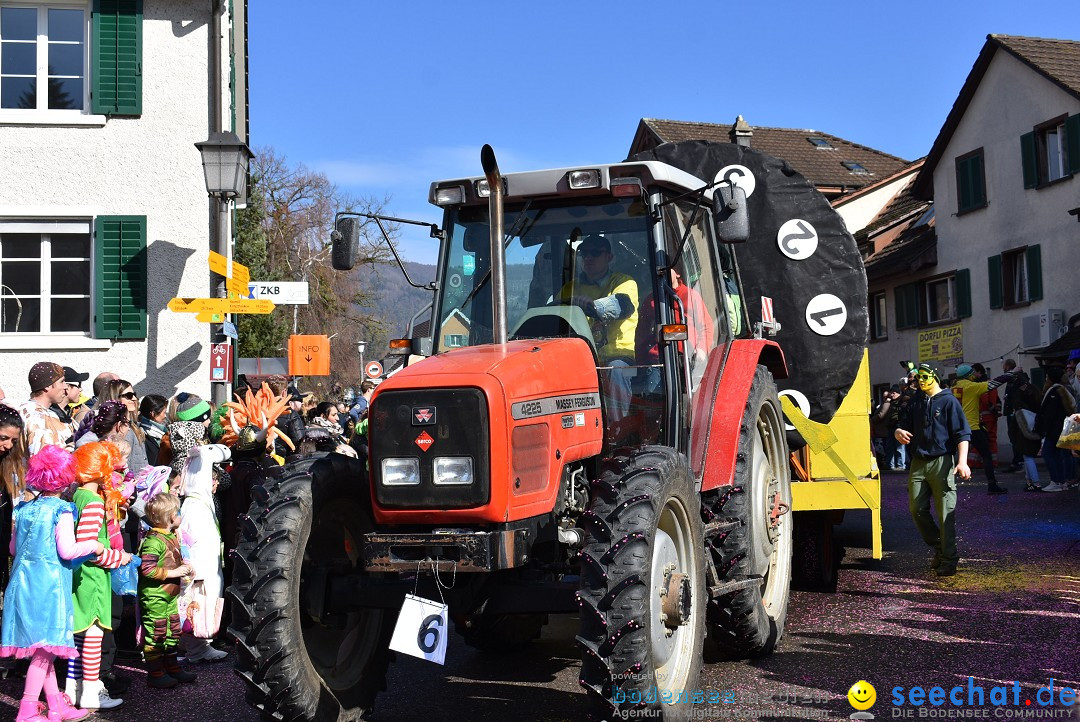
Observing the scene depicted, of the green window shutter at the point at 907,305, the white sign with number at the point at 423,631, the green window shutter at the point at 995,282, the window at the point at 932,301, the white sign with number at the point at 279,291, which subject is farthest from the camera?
the green window shutter at the point at 907,305

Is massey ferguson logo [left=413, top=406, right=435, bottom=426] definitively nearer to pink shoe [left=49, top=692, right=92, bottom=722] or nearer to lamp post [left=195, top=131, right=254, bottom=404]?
pink shoe [left=49, top=692, right=92, bottom=722]

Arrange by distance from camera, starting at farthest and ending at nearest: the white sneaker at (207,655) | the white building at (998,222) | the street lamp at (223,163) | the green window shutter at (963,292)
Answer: the green window shutter at (963,292) < the white building at (998,222) < the street lamp at (223,163) < the white sneaker at (207,655)

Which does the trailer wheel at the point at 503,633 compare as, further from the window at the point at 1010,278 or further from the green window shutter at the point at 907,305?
the green window shutter at the point at 907,305

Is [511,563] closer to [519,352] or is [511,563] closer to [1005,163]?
[519,352]

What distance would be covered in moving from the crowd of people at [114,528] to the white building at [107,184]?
17.2 feet

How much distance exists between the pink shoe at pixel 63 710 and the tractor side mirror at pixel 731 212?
13.2 ft

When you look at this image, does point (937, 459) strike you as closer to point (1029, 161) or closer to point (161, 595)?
point (161, 595)

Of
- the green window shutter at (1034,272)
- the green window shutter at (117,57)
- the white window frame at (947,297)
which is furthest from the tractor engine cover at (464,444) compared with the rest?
the white window frame at (947,297)

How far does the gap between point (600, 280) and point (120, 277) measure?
970 cm

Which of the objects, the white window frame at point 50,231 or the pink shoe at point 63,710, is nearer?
the pink shoe at point 63,710

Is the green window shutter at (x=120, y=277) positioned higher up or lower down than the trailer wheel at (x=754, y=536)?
higher up

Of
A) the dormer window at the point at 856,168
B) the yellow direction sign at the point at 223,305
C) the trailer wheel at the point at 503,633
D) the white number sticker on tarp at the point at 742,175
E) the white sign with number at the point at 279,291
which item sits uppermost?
the dormer window at the point at 856,168

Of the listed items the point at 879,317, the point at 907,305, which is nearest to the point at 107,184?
the point at 907,305

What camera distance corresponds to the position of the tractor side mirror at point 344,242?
6.09m
